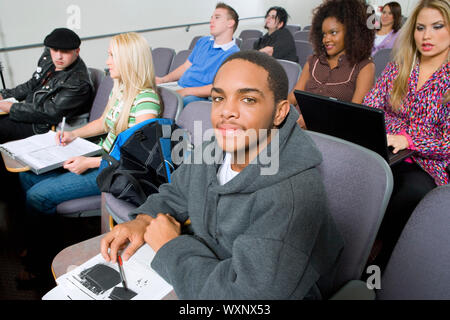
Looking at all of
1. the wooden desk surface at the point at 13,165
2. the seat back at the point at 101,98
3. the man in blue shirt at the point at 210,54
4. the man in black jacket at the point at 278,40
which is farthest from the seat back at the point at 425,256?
the man in black jacket at the point at 278,40

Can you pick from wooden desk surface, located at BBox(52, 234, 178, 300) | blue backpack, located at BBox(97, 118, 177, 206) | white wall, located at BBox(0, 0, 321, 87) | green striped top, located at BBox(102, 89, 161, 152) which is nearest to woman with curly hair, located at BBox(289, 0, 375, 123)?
green striped top, located at BBox(102, 89, 161, 152)

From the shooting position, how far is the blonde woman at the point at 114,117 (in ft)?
4.92

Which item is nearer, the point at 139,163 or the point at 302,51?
the point at 139,163

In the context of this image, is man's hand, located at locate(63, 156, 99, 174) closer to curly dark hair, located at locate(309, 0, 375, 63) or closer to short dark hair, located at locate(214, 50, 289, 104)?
short dark hair, located at locate(214, 50, 289, 104)

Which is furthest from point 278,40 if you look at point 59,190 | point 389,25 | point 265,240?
point 265,240

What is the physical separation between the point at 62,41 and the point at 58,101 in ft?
1.33

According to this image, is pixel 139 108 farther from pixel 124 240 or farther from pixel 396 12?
pixel 396 12

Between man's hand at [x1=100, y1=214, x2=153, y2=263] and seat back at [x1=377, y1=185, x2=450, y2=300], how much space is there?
2.22 ft

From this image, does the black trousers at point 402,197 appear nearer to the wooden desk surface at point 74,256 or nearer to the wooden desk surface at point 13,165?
the wooden desk surface at point 74,256

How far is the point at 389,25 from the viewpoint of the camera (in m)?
3.92

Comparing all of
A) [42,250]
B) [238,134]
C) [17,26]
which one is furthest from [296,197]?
[17,26]
